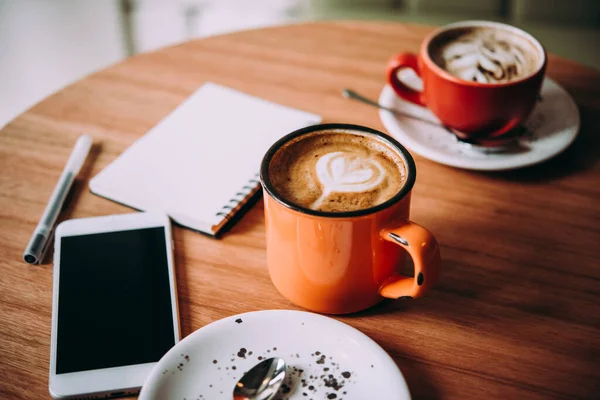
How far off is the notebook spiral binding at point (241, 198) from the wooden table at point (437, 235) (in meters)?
0.02

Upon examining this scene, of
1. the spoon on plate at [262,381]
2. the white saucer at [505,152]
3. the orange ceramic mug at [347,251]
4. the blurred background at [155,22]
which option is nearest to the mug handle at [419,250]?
the orange ceramic mug at [347,251]

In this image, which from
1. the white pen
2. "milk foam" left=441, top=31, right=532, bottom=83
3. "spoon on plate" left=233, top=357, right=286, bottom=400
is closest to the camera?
"spoon on plate" left=233, top=357, right=286, bottom=400

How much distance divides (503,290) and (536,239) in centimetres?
9

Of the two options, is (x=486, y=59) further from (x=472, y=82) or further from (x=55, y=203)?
(x=55, y=203)

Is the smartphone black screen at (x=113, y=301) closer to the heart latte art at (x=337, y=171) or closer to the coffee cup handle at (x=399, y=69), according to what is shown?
the heart latte art at (x=337, y=171)

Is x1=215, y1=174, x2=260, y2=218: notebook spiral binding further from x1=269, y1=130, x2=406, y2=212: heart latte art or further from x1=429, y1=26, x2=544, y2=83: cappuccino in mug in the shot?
x1=429, y1=26, x2=544, y2=83: cappuccino in mug

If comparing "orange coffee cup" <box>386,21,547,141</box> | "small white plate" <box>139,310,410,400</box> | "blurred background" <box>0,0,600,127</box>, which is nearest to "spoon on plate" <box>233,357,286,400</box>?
"small white plate" <box>139,310,410,400</box>

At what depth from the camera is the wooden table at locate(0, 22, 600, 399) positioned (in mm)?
519

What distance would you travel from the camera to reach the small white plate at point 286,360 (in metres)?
0.47

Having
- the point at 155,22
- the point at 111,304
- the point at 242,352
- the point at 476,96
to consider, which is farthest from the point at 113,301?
the point at 155,22

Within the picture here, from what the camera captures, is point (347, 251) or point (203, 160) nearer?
point (347, 251)

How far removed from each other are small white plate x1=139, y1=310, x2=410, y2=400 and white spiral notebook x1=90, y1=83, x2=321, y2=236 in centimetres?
16

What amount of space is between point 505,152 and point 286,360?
399 mm

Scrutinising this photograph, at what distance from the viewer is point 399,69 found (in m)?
0.79
